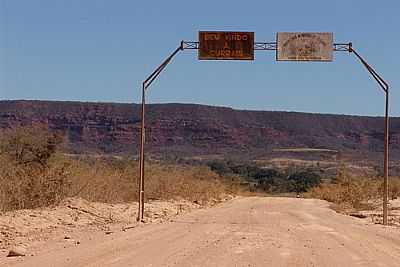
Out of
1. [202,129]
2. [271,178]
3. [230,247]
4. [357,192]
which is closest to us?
[230,247]

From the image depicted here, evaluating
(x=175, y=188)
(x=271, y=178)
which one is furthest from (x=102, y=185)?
(x=271, y=178)

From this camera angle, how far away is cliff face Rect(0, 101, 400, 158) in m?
121

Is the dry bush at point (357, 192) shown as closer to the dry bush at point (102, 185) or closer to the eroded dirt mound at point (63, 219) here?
the dry bush at point (102, 185)

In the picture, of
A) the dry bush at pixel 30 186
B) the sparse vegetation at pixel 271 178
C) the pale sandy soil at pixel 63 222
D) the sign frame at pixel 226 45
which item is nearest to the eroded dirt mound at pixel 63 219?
the pale sandy soil at pixel 63 222

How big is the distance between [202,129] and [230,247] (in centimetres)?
11421

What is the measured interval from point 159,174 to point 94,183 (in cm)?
2083

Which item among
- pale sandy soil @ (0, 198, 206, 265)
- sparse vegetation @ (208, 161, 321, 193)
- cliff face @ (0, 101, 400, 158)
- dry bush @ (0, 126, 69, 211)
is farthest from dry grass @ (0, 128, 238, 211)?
cliff face @ (0, 101, 400, 158)

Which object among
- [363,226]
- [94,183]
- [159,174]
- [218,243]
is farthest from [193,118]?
[218,243]

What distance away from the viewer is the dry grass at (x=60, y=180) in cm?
2988

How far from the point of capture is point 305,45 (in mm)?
31250

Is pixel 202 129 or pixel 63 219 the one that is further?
pixel 202 129

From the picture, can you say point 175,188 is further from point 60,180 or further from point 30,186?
point 30,186

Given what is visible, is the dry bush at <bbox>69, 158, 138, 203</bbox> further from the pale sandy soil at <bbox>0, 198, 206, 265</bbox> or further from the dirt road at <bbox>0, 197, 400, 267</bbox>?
the dirt road at <bbox>0, 197, 400, 267</bbox>

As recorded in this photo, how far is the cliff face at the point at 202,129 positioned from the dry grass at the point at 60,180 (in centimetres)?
5155
